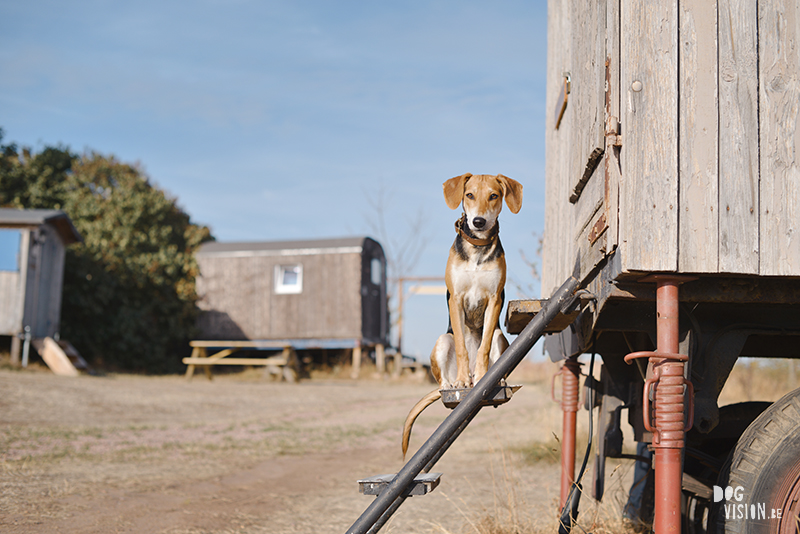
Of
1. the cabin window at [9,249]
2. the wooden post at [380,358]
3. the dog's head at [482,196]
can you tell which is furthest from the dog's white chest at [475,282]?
the wooden post at [380,358]

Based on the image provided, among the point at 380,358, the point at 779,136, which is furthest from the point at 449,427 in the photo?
the point at 380,358

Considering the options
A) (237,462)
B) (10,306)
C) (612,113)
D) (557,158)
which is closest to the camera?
(612,113)

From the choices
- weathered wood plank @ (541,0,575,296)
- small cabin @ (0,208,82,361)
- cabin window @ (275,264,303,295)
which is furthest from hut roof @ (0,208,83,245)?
weathered wood plank @ (541,0,575,296)

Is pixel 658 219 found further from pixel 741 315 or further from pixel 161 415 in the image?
pixel 161 415

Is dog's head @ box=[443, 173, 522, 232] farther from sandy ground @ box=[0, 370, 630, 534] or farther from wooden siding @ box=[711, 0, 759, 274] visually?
sandy ground @ box=[0, 370, 630, 534]

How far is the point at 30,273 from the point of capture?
57.9 ft

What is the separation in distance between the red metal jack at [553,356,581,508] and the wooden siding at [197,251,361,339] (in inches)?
628

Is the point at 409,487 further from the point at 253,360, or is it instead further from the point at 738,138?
the point at 253,360

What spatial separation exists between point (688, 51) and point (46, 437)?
975 cm

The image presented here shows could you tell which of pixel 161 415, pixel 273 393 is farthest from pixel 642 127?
pixel 273 393

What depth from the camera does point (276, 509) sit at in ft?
21.3

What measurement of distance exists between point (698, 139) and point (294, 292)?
63.6ft

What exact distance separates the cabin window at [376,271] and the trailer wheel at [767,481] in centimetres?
1937

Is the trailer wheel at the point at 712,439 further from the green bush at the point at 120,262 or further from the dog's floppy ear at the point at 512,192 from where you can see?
the green bush at the point at 120,262
